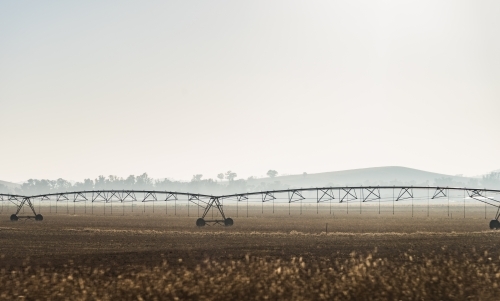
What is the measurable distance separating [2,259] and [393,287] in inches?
1151

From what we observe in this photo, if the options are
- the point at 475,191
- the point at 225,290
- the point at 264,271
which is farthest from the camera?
the point at 475,191

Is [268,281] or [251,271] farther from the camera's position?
[251,271]

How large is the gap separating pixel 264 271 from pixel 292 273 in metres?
1.95

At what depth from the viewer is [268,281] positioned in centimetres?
3425

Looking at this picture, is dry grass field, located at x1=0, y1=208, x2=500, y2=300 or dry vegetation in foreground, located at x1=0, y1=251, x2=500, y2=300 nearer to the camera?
dry vegetation in foreground, located at x1=0, y1=251, x2=500, y2=300

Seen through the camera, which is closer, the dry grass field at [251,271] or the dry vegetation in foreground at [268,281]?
the dry vegetation in foreground at [268,281]

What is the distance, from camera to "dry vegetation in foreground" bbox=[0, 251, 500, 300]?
30.2 meters

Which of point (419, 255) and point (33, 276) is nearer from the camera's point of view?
point (33, 276)

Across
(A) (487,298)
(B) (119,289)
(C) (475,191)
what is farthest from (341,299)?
(C) (475,191)

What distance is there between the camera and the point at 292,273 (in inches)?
1463

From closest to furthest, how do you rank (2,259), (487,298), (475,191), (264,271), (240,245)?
(487,298), (264,271), (2,259), (240,245), (475,191)

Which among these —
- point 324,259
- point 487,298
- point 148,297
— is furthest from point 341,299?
point 324,259

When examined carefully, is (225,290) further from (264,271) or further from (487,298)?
(487,298)

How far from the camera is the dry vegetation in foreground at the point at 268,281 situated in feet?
99.0
